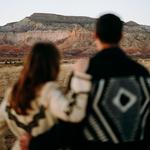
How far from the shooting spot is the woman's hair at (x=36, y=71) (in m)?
3.56

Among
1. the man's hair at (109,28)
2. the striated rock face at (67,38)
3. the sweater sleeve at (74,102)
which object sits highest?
the man's hair at (109,28)

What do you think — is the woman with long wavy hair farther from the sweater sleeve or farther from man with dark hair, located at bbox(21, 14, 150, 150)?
man with dark hair, located at bbox(21, 14, 150, 150)

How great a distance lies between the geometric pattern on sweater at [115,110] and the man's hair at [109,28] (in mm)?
263

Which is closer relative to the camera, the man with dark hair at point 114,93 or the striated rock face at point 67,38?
the man with dark hair at point 114,93

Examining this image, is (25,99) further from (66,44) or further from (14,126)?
(66,44)

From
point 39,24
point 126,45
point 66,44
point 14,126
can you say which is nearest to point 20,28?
point 39,24

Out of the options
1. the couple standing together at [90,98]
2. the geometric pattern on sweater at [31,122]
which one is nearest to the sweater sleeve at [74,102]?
the couple standing together at [90,98]

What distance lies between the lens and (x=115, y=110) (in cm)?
337

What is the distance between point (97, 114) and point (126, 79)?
0.27 m

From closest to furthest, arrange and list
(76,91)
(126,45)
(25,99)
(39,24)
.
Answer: (76,91) → (25,99) → (126,45) → (39,24)

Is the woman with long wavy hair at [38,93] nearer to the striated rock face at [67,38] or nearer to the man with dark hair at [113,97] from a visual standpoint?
the man with dark hair at [113,97]

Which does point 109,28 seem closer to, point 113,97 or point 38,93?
point 113,97

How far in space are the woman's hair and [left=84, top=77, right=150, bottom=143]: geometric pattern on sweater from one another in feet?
1.07

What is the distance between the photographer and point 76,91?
335cm
